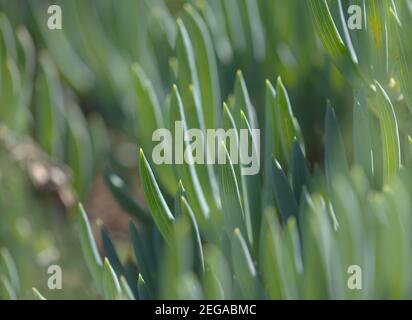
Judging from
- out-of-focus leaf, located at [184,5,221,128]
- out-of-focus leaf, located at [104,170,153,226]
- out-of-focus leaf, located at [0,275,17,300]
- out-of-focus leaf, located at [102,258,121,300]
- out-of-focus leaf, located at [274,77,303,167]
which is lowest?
out-of-focus leaf, located at [0,275,17,300]

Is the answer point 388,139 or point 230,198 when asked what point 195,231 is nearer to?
point 230,198

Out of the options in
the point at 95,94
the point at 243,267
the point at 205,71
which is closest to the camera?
the point at 243,267

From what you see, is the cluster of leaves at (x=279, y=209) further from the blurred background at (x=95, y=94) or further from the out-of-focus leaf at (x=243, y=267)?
the blurred background at (x=95, y=94)

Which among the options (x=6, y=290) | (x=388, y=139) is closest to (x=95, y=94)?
(x=6, y=290)

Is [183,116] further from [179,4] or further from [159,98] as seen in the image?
[179,4]

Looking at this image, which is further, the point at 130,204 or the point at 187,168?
the point at 130,204

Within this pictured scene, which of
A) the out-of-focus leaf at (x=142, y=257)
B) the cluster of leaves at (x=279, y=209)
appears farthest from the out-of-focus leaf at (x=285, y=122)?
the out-of-focus leaf at (x=142, y=257)

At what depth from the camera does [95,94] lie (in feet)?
2.88

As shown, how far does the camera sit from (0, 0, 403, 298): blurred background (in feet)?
2.34

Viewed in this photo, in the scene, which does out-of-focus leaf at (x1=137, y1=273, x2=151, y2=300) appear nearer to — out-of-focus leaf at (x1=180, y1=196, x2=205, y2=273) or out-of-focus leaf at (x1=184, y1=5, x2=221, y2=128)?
out-of-focus leaf at (x1=180, y1=196, x2=205, y2=273)

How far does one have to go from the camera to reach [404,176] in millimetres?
464

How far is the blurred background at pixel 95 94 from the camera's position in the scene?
2.34 feet

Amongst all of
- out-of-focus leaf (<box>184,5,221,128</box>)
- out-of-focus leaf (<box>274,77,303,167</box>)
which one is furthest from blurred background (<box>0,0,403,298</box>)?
out-of-focus leaf (<box>274,77,303,167</box>)

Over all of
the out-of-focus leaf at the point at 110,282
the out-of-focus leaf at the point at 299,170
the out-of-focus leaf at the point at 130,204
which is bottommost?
the out-of-focus leaf at the point at 110,282
